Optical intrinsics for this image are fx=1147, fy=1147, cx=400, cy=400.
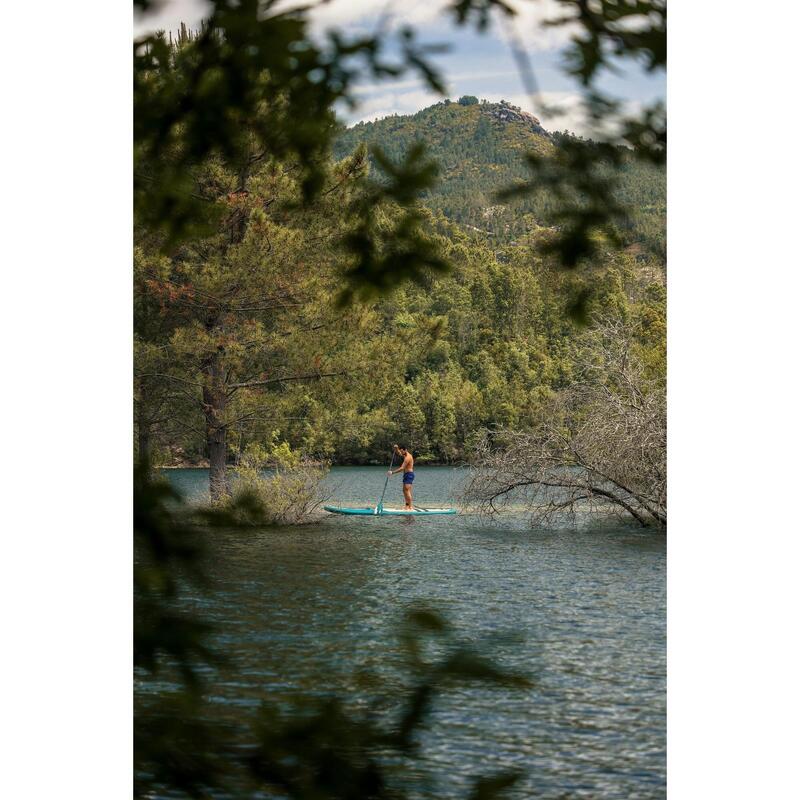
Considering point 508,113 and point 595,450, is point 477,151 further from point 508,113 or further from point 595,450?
point 595,450

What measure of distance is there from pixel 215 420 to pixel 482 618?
2.66 meters

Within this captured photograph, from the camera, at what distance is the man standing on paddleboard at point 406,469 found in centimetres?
1045

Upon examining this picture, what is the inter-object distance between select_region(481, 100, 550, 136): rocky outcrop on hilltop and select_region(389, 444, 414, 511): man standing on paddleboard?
4185 mm

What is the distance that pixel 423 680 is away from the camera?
1.54 metres

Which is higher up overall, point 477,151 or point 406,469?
point 477,151

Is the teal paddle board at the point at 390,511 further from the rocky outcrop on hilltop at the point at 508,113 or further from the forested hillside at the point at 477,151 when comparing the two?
the rocky outcrop on hilltop at the point at 508,113

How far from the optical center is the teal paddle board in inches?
433

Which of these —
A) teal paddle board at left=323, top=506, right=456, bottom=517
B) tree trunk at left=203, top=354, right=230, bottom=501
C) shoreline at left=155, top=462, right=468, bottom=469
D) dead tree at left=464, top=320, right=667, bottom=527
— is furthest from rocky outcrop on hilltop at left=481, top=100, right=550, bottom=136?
teal paddle board at left=323, top=506, right=456, bottom=517

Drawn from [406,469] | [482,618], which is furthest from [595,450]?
[406,469]

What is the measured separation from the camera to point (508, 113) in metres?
6.25

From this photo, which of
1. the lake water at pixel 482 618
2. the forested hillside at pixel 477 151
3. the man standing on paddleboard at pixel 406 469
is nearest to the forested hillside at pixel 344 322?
the forested hillside at pixel 477 151
